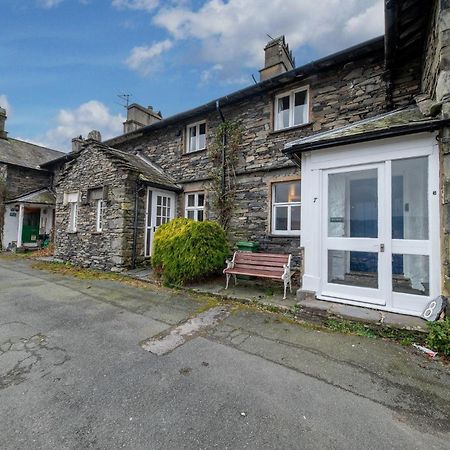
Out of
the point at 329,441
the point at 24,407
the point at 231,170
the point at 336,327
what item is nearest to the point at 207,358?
the point at 329,441

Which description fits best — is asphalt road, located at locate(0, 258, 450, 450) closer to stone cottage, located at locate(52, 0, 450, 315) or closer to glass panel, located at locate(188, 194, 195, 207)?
stone cottage, located at locate(52, 0, 450, 315)

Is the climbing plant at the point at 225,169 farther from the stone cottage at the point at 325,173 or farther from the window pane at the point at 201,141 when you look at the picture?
the window pane at the point at 201,141

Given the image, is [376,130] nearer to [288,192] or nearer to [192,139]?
[288,192]

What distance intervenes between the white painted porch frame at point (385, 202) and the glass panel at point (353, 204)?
7.5 inches

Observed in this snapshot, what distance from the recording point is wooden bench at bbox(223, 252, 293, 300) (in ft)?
19.7

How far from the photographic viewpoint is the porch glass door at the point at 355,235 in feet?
14.6

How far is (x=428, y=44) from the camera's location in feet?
16.3

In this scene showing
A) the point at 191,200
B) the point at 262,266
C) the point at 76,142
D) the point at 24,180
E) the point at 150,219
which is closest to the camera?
the point at 262,266

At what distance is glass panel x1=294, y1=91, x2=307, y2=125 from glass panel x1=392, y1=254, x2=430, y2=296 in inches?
→ 205

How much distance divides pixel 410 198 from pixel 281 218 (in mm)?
3979

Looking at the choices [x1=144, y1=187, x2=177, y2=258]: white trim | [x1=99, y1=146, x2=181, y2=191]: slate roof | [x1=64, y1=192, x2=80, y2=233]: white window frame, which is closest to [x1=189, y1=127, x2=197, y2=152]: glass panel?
[x1=99, y1=146, x2=181, y2=191]: slate roof

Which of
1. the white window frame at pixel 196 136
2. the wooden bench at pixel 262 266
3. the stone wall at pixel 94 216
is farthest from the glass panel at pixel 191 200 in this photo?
the wooden bench at pixel 262 266

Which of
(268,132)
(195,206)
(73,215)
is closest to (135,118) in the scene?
(73,215)

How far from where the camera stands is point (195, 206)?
1006 centimetres
